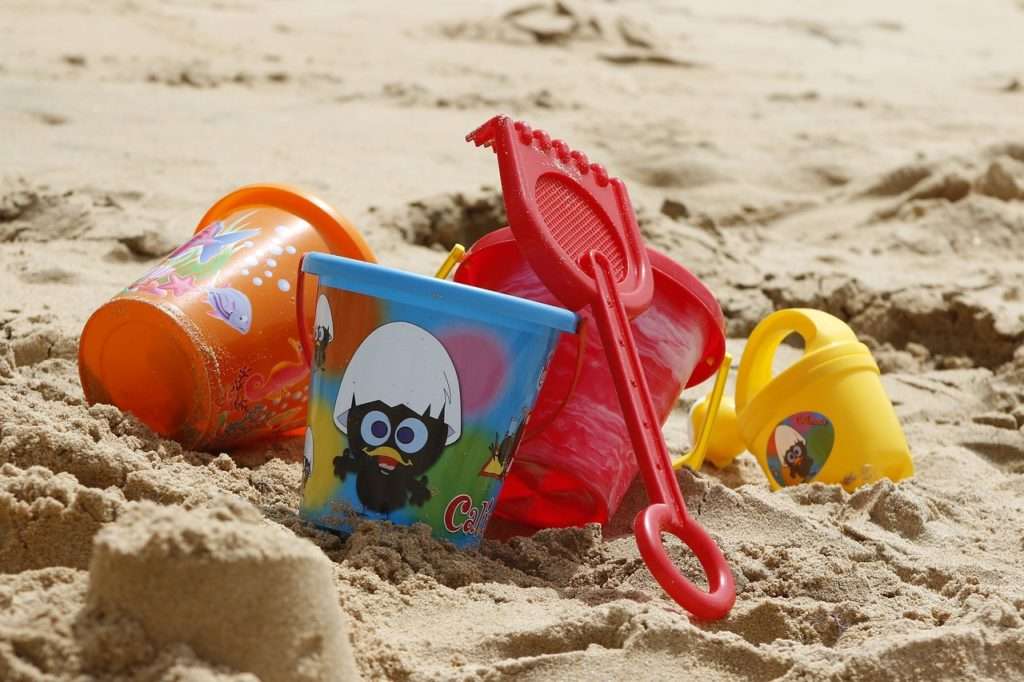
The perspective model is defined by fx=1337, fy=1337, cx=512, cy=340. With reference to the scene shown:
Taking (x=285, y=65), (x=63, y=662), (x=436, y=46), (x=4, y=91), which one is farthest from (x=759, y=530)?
(x=436, y=46)

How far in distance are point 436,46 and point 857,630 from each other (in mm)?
4357

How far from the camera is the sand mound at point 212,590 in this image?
3.45ft

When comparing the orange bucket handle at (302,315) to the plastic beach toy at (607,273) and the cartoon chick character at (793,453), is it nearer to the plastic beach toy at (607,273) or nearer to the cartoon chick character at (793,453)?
the plastic beach toy at (607,273)

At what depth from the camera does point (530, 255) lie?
163 cm

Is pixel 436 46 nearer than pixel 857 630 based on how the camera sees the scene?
No

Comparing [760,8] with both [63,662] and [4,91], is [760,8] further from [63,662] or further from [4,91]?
[63,662]

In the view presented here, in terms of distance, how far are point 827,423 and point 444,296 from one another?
2.53 feet

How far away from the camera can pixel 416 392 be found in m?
1.57

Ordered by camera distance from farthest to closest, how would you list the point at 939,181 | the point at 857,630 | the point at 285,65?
the point at 285,65, the point at 939,181, the point at 857,630

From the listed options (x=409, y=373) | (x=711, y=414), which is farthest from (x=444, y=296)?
(x=711, y=414)

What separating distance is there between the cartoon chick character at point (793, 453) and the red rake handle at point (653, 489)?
1.58 feet

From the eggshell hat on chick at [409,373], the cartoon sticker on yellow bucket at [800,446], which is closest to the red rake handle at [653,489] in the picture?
the eggshell hat on chick at [409,373]

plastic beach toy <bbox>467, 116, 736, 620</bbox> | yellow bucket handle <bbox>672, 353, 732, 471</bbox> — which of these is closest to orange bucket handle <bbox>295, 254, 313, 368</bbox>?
plastic beach toy <bbox>467, 116, 736, 620</bbox>

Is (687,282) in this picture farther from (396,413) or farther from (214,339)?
(214,339)
